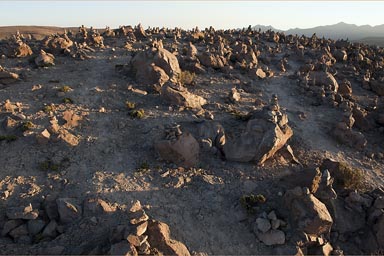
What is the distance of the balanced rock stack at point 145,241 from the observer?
1719 cm

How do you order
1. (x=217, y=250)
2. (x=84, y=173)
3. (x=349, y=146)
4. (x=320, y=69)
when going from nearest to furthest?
(x=217, y=250) < (x=84, y=173) < (x=349, y=146) < (x=320, y=69)

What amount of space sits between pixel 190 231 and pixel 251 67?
32.9 metres

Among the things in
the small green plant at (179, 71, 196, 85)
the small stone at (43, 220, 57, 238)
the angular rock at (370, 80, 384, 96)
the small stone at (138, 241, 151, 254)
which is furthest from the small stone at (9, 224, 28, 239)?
the angular rock at (370, 80, 384, 96)

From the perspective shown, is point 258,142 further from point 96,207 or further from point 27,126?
point 27,126

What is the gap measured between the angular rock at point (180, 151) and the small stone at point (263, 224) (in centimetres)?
704

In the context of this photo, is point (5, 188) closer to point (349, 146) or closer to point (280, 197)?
point (280, 197)

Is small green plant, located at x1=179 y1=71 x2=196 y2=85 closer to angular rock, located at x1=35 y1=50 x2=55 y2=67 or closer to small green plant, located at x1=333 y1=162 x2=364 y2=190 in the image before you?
angular rock, located at x1=35 y1=50 x2=55 y2=67

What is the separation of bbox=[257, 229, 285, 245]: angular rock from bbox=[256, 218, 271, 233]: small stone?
24 cm

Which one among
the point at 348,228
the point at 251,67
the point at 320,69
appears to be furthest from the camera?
the point at 320,69

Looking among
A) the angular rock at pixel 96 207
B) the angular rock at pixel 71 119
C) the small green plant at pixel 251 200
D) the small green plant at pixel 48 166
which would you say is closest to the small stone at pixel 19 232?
the angular rock at pixel 96 207

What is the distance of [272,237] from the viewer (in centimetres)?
2131

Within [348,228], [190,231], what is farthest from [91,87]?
[348,228]

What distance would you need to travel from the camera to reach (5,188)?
23.0m

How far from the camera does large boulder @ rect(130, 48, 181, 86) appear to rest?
38906 millimetres
